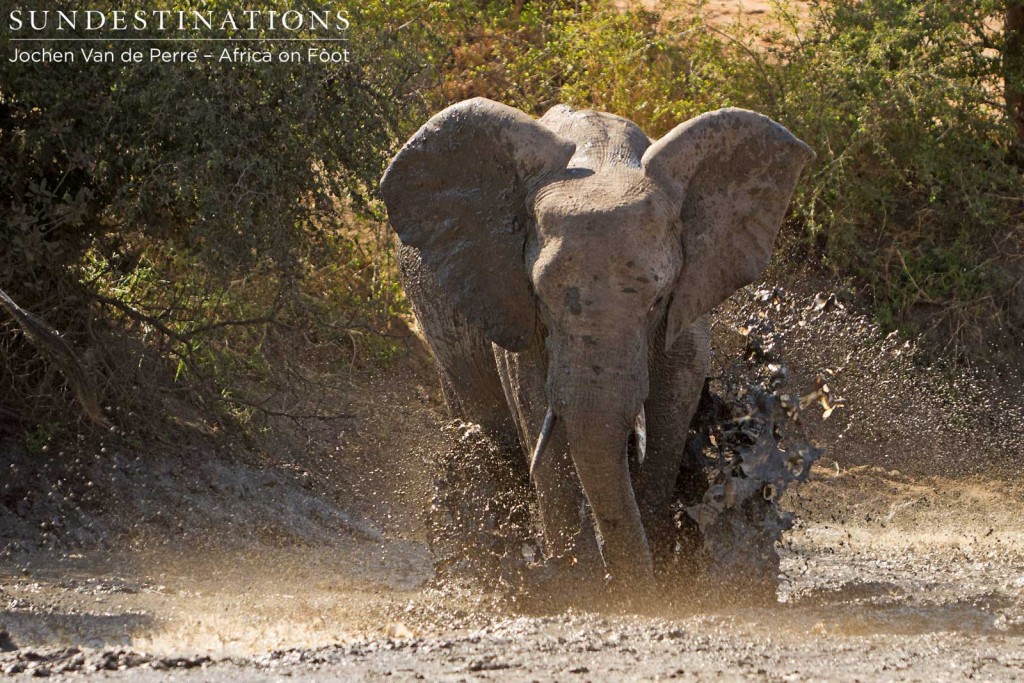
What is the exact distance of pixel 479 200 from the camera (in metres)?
6.74

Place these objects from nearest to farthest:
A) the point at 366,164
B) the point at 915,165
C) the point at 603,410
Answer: the point at 603,410 → the point at 366,164 → the point at 915,165

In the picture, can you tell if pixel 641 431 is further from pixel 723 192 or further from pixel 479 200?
pixel 479 200

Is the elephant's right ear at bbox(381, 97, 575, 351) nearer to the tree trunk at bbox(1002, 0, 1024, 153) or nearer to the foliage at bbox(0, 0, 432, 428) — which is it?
the foliage at bbox(0, 0, 432, 428)

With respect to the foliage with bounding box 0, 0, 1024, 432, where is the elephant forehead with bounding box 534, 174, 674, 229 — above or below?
below

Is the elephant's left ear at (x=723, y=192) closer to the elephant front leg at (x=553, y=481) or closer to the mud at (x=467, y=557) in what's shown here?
the elephant front leg at (x=553, y=481)

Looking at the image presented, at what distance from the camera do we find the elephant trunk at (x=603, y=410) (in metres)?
5.98

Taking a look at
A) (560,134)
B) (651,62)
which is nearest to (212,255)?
(560,134)

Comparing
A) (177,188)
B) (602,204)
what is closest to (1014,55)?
(177,188)

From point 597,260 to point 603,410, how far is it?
0.58 metres

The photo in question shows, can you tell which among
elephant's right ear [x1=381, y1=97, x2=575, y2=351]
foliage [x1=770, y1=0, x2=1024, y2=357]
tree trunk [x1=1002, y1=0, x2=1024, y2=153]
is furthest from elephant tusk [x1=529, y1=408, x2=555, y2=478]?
tree trunk [x1=1002, y1=0, x2=1024, y2=153]

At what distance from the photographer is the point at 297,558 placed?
8.59 meters

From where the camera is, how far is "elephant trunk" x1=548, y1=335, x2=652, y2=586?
5.98m

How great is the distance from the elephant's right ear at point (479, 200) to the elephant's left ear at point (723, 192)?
49 centimetres

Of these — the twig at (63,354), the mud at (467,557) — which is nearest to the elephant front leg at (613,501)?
the mud at (467,557)
